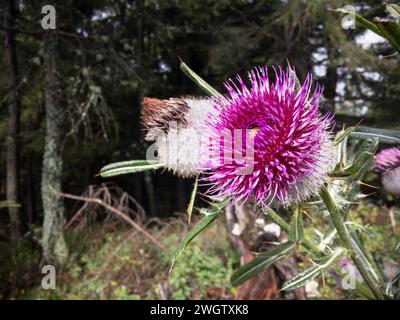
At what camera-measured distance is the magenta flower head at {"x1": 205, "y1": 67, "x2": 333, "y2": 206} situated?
1.34 metres

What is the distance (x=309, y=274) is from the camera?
1.40 meters

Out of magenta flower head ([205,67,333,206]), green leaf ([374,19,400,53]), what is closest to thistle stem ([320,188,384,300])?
magenta flower head ([205,67,333,206])

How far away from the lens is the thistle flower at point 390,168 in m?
1.69

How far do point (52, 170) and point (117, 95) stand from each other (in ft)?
13.6

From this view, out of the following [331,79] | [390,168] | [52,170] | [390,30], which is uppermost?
[331,79]

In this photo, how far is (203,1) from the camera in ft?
26.2

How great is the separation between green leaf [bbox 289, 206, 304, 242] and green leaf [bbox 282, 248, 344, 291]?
0.57 feet

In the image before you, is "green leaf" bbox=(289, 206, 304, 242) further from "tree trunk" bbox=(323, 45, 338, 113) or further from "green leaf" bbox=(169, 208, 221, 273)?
"tree trunk" bbox=(323, 45, 338, 113)

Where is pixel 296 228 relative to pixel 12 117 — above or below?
below

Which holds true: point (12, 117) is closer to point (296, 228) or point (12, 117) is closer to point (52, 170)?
point (52, 170)

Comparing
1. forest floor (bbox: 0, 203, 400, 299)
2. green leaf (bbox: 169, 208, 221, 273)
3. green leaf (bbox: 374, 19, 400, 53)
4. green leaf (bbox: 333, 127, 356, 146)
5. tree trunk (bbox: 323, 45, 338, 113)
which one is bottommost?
forest floor (bbox: 0, 203, 400, 299)

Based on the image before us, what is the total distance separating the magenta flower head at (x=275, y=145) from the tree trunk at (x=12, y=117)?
21.6 ft

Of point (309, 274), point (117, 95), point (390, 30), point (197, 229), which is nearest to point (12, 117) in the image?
point (117, 95)
